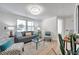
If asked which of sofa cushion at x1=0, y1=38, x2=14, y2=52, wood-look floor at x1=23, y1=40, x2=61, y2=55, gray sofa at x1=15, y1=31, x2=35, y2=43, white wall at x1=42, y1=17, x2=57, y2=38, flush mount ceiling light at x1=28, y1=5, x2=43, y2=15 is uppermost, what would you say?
flush mount ceiling light at x1=28, y1=5, x2=43, y2=15

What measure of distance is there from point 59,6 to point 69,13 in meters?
0.28

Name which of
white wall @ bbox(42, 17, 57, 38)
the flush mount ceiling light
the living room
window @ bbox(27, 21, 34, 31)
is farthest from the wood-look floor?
the flush mount ceiling light

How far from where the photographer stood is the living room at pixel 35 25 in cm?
218

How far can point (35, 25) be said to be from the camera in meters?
2.30

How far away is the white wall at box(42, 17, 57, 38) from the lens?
2.30 metres

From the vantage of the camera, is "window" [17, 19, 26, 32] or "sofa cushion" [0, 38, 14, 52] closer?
"sofa cushion" [0, 38, 14, 52]

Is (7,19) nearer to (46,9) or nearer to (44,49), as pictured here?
(46,9)

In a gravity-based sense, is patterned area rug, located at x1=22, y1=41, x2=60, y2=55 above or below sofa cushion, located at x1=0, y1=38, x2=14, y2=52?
below

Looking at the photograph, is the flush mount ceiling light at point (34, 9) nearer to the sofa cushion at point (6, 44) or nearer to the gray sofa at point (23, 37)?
the gray sofa at point (23, 37)

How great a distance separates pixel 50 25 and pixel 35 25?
1.18 ft

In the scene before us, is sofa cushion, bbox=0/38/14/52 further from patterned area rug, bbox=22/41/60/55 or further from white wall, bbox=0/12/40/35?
patterned area rug, bbox=22/41/60/55

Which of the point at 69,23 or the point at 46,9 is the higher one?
the point at 46,9

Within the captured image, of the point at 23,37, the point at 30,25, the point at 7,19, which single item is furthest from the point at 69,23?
the point at 7,19
